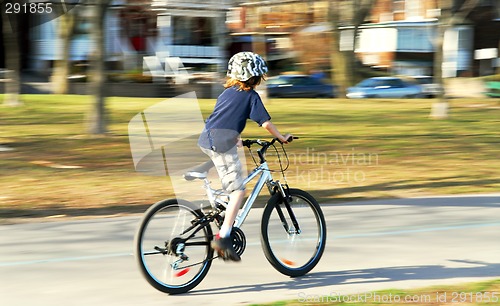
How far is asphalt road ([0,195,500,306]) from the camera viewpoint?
6.31 meters

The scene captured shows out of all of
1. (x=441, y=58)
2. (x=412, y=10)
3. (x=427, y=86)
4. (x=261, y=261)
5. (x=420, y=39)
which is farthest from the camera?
(x=412, y=10)

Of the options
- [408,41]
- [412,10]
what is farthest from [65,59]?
[412,10]

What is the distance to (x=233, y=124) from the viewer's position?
638 centimetres

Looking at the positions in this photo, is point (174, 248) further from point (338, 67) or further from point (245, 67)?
point (338, 67)

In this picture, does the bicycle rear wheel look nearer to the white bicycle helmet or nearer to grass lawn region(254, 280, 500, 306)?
grass lawn region(254, 280, 500, 306)

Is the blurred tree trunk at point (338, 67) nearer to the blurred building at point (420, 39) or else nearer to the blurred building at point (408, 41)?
the blurred building at point (408, 41)

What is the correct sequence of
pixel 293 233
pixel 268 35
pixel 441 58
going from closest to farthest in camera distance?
pixel 293 233
pixel 441 58
pixel 268 35

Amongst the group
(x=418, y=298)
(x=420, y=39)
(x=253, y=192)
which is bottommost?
(x=420, y=39)

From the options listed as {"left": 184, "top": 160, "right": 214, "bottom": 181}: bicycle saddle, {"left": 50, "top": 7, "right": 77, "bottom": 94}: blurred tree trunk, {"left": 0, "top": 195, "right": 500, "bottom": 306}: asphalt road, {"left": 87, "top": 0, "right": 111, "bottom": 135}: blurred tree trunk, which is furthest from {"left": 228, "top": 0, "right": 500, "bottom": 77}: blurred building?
{"left": 184, "top": 160, "right": 214, "bottom": 181}: bicycle saddle

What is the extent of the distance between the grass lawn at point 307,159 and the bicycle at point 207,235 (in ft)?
12.1

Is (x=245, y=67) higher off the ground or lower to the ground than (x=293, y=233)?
higher

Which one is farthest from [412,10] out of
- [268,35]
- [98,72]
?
[98,72]

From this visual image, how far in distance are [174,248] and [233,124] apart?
1096 millimetres

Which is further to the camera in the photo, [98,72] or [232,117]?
[98,72]
